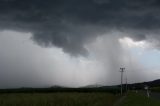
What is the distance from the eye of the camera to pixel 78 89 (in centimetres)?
18262

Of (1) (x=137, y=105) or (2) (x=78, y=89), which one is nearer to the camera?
(1) (x=137, y=105)

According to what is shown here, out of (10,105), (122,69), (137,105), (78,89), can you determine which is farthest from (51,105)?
(78,89)

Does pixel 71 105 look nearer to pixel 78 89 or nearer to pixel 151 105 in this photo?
pixel 151 105

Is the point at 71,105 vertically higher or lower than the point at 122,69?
lower

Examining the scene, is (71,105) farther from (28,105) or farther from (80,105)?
(28,105)

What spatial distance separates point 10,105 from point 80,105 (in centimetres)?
972

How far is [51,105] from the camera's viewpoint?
46.2 m

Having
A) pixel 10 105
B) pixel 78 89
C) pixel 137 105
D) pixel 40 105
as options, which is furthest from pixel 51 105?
pixel 78 89

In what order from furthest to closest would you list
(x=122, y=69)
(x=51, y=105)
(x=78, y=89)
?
(x=78, y=89)
(x=122, y=69)
(x=51, y=105)

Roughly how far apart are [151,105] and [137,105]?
2068mm

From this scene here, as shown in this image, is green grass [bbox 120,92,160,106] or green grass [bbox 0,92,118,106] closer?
green grass [bbox 0,92,118,106]

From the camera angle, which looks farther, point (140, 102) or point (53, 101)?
point (140, 102)

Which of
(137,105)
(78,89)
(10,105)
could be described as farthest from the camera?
(78,89)

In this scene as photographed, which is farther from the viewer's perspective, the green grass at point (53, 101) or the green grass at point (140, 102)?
the green grass at point (140, 102)
